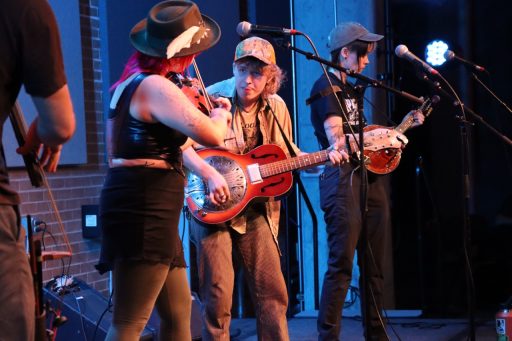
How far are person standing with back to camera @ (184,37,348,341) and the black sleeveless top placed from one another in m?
1.08

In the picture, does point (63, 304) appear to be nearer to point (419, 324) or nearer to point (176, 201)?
point (176, 201)

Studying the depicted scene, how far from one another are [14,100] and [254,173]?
2043 mm

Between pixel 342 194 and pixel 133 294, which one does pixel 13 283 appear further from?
pixel 342 194

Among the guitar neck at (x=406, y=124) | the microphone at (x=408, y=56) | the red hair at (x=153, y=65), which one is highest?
the microphone at (x=408, y=56)

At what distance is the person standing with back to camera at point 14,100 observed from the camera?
90.7 inches

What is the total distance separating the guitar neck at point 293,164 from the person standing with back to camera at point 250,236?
94 millimetres

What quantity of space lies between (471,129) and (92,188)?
2958mm

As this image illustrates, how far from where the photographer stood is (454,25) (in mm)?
6328

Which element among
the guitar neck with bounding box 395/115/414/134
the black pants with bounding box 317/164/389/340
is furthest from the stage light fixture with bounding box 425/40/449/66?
the black pants with bounding box 317/164/389/340

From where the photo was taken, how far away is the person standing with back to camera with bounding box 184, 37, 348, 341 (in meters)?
4.21

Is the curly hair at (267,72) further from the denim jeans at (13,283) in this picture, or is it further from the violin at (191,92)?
the denim jeans at (13,283)

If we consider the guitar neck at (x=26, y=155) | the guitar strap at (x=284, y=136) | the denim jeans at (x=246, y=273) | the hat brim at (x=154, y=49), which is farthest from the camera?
the guitar strap at (x=284, y=136)

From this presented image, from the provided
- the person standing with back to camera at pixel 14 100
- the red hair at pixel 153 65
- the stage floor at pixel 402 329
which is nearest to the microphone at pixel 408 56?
the red hair at pixel 153 65

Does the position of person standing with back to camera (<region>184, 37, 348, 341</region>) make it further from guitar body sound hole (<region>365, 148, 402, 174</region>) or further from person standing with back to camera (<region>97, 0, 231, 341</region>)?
person standing with back to camera (<region>97, 0, 231, 341</region>)
